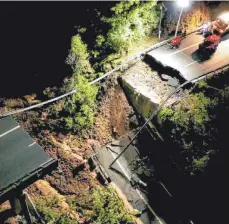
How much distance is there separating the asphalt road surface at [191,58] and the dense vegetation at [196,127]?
1656 mm

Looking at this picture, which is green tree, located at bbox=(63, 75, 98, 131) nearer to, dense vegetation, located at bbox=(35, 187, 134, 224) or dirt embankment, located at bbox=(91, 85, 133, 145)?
dirt embankment, located at bbox=(91, 85, 133, 145)

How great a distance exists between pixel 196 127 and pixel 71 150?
17.6 ft

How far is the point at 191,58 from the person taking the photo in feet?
52.7

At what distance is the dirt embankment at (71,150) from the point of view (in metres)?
11.8

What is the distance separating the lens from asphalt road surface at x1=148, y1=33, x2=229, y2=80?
1525cm

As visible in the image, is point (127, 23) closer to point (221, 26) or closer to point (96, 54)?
point (96, 54)

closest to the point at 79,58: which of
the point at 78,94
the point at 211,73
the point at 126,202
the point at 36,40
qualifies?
the point at 78,94

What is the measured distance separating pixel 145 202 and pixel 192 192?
1942mm

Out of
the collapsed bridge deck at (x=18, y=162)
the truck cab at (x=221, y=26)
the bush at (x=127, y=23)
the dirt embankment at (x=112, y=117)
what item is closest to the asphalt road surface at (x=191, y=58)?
the truck cab at (x=221, y=26)

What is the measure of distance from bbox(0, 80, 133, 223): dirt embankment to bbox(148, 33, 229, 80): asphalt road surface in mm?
3304

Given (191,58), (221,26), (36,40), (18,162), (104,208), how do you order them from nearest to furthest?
(18,162), (104,208), (36,40), (191,58), (221,26)

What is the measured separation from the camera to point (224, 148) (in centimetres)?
1228

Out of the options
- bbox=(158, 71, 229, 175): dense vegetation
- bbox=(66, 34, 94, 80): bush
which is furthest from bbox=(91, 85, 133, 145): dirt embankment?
bbox=(158, 71, 229, 175): dense vegetation

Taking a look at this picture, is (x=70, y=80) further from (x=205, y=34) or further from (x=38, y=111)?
(x=205, y=34)
